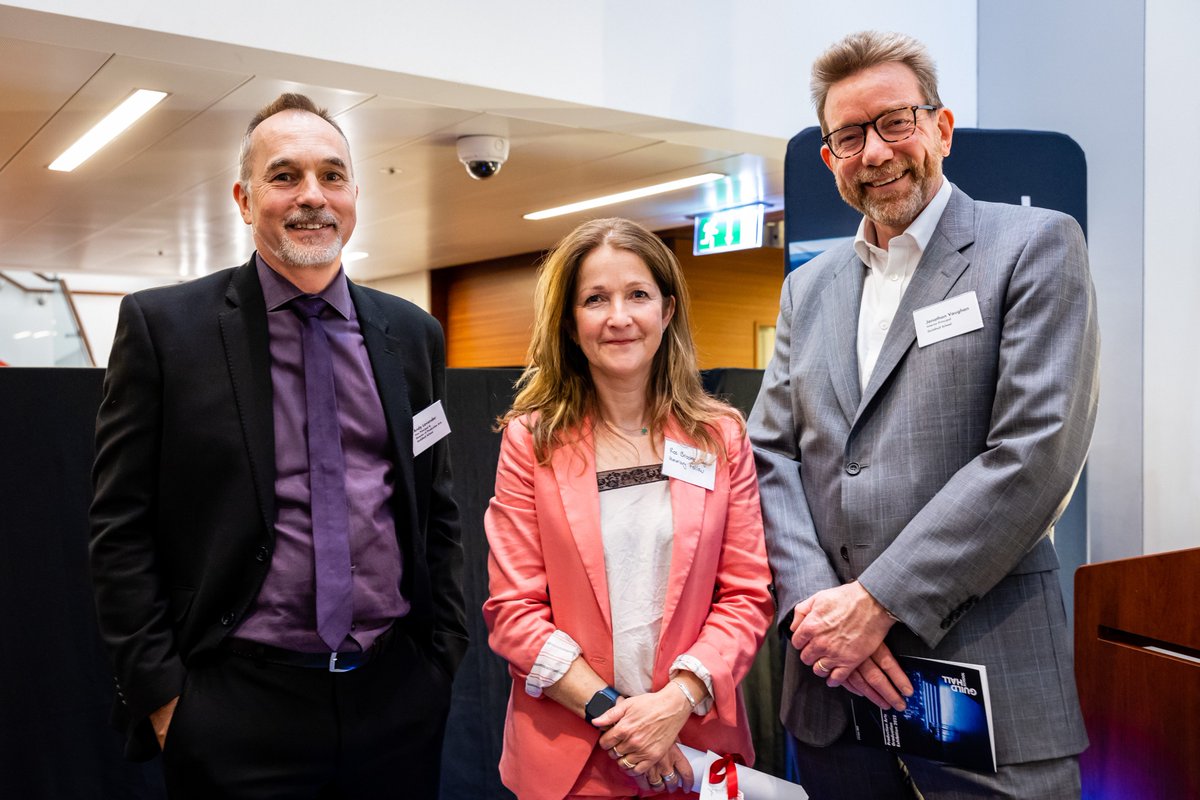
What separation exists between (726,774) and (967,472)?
0.61 metres

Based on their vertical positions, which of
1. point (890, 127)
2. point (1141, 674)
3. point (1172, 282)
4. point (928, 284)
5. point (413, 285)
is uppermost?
point (413, 285)

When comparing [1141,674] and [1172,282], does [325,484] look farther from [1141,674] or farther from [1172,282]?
[1172,282]

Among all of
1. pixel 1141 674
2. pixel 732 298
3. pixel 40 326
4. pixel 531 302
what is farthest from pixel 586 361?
pixel 531 302

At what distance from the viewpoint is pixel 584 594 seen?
1.56 m

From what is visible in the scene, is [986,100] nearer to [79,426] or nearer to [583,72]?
[583,72]

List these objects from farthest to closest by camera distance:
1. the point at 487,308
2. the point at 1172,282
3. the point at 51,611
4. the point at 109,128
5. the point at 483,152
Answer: the point at 487,308
the point at 483,152
the point at 109,128
the point at 1172,282
the point at 51,611

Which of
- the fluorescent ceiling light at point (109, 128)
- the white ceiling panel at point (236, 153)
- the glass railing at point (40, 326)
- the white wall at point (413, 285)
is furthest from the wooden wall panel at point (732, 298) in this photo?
the glass railing at point (40, 326)

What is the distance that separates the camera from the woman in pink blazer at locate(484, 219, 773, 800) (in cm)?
154

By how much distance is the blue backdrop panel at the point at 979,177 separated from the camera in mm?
2727

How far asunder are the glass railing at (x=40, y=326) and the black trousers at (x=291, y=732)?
8925 millimetres

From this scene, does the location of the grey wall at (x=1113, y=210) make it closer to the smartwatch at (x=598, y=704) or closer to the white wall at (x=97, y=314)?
the smartwatch at (x=598, y=704)

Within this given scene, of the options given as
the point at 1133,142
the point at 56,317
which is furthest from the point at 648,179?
Result: the point at 56,317

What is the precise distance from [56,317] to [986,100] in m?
9.45

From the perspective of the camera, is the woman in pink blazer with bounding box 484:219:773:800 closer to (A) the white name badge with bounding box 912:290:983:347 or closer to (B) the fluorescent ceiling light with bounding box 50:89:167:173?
(A) the white name badge with bounding box 912:290:983:347
